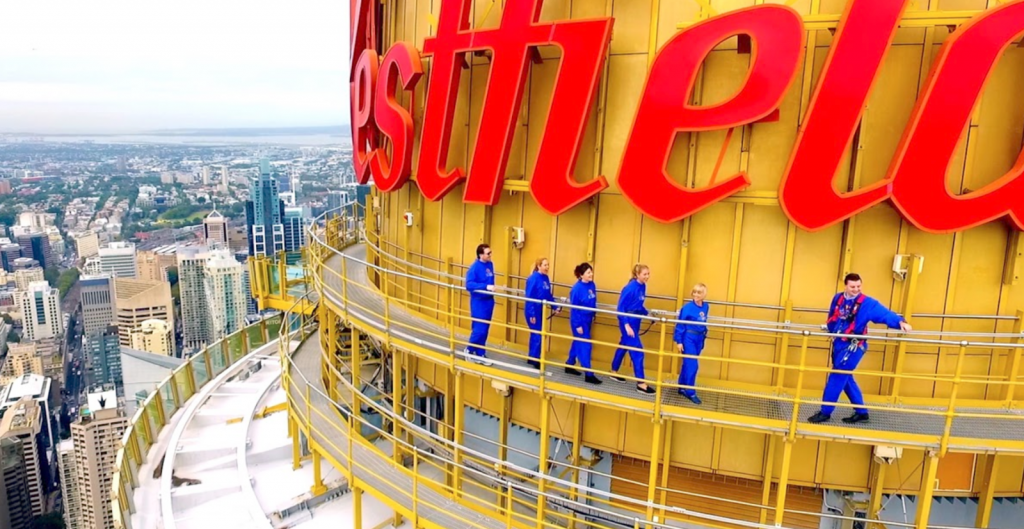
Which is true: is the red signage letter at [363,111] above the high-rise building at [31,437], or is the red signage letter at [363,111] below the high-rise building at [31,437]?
above

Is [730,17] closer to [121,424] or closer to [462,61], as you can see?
[462,61]

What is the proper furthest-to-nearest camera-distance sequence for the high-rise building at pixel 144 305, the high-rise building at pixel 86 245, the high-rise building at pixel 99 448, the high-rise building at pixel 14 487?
the high-rise building at pixel 86 245
the high-rise building at pixel 144 305
the high-rise building at pixel 14 487
the high-rise building at pixel 99 448

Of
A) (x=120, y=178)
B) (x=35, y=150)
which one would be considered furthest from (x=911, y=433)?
(x=35, y=150)

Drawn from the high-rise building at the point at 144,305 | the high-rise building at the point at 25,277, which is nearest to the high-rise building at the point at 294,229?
the high-rise building at the point at 144,305

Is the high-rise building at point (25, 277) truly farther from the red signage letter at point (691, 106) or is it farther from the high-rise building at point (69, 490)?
the red signage letter at point (691, 106)

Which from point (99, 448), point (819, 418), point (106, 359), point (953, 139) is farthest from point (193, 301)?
point (953, 139)

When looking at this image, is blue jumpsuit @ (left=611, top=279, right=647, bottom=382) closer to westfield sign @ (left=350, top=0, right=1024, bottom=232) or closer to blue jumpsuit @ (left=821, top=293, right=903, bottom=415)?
westfield sign @ (left=350, top=0, right=1024, bottom=232)
